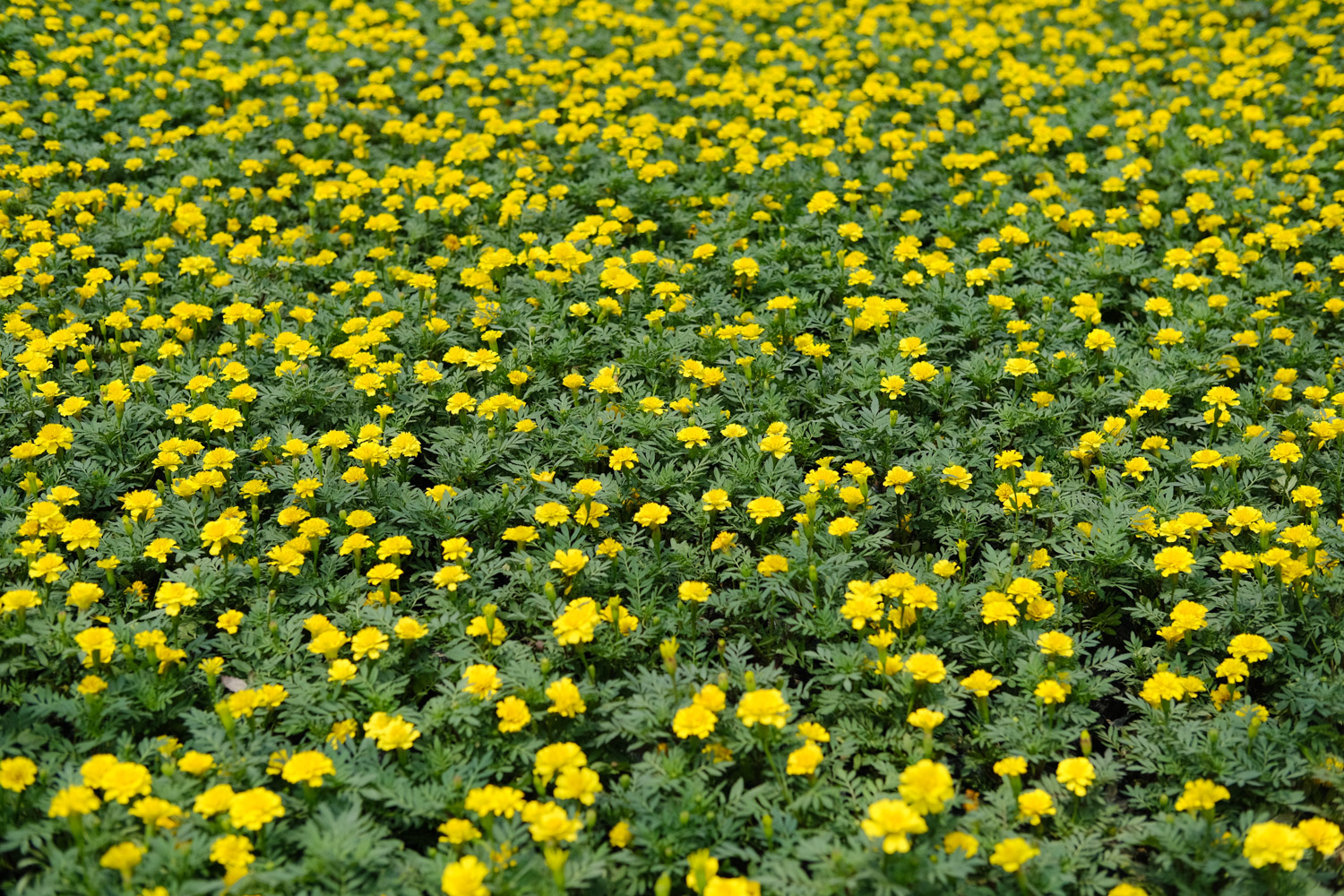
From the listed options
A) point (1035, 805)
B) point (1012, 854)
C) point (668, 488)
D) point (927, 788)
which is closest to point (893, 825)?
point (927, 788)

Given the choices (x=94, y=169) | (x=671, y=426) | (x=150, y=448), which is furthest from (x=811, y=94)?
(x=150, y=448)

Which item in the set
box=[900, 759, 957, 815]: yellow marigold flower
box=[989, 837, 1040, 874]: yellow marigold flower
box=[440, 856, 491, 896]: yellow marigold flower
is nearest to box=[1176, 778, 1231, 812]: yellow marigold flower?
box=[989, 837, 1040, 874]: yellow marigold flower

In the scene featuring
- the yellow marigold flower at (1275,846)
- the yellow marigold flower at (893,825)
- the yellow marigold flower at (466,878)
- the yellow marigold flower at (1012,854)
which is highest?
the yellow marigold flower at (1275,846)

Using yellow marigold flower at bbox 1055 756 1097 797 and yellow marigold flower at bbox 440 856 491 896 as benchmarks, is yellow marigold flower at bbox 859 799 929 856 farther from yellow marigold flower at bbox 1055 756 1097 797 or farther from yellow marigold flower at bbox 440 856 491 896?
yellow marigold flower at bbox 440 856 491 896

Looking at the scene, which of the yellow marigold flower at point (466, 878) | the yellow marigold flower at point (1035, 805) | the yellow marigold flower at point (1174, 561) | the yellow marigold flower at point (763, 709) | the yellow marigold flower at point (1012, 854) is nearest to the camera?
the yellow marigold flower at point (466, 878)

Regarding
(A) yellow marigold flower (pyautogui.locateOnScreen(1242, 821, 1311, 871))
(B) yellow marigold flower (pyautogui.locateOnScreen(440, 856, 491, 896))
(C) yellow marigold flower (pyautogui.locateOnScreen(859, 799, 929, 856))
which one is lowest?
(B) yellow marigold flower (pyautogui.locateOnScreen(440, 856, 491, 896))

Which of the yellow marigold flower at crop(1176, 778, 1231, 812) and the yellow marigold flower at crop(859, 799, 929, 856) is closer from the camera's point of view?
the yellow marigold flower at crop(859, 799, 929, 856)

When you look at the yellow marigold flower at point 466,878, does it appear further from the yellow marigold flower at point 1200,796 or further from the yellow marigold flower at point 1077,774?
the yellow marigold flower at point 1200,796

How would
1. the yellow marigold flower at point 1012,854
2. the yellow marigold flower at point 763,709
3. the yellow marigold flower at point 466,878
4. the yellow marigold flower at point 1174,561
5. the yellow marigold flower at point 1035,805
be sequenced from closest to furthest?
the yellow marigold flower at point 466,878, the yellow marigold flower at point 1012,854, the yellow marigold flower at point 1035,805, the yellow marigold flower at point 763,709, the yellow marigold flower at point 1174,561

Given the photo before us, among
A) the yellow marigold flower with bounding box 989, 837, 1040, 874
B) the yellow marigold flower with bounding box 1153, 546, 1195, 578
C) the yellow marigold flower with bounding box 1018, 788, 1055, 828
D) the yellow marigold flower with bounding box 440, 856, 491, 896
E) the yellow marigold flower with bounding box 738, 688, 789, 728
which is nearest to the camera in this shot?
the yellow marigold flower with bounding box 440, 856, 491, 896

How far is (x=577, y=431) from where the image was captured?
437 cm

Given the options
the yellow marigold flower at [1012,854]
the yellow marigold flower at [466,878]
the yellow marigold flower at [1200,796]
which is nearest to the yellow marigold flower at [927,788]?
the yellow marigold flower at [1012,854]

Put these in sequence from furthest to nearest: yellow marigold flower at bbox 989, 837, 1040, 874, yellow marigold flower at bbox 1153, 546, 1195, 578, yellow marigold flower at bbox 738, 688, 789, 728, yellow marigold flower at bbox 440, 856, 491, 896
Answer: yellow marigold flower at bbox 1153, 546, 1195, 578, yellow marigold flower at bbox 738, 688, 789, 728, yellow marigold flower at bbox 989, 837, 1040, 874, yellow marigold flower at bbox 440, 856, 491, 896

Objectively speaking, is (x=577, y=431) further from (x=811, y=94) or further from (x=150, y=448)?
(x=811, y=94)
